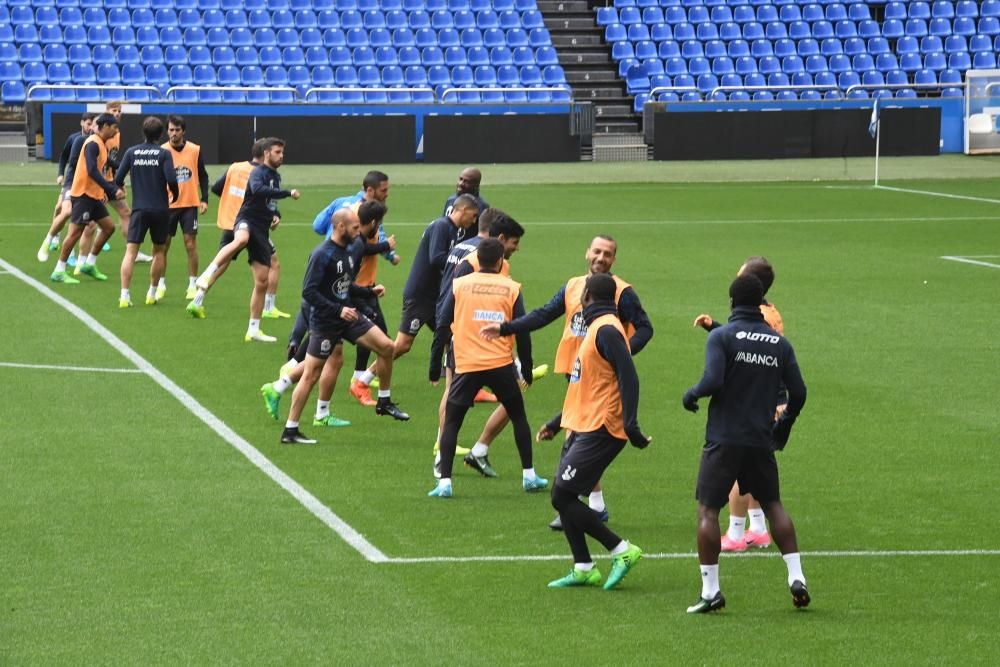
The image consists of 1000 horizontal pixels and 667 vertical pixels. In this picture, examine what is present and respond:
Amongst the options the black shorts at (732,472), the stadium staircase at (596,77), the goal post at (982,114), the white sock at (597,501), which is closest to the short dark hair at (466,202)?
the white sock at (597,501)

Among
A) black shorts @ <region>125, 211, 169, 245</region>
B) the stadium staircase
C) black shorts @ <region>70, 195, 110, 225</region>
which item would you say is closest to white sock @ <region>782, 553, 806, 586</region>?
black shorts @ <region>125, 211, 169, 245</region>

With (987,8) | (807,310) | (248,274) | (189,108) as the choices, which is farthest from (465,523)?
(987,8)

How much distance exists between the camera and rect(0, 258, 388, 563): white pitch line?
Result: 1002 centimetres

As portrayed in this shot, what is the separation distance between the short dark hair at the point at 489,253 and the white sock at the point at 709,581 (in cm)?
299

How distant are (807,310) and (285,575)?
1175 cm

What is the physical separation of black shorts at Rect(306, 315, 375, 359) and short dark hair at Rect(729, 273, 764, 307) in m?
4.82

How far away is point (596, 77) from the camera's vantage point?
45.8m

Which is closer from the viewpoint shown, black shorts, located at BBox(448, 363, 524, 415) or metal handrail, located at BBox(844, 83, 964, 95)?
black shorts, located at BBox(448, 363, 524, 415)

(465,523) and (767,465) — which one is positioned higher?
(767,465)

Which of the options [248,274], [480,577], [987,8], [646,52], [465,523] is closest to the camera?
[480,577]

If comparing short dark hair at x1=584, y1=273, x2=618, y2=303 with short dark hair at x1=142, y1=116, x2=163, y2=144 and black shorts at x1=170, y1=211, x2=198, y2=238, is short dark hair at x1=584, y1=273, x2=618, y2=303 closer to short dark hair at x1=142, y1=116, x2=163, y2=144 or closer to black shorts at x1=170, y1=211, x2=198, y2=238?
short dark hair at x1=142, y1=116, x2=163, y2=144

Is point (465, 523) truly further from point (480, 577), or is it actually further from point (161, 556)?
point (161, 556)

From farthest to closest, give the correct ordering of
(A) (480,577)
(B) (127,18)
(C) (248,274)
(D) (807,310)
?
(B) (127,18) → (C) (248,274) → (D) (807,310) → (A) (480,577)

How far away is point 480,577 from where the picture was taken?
30.2 ft
